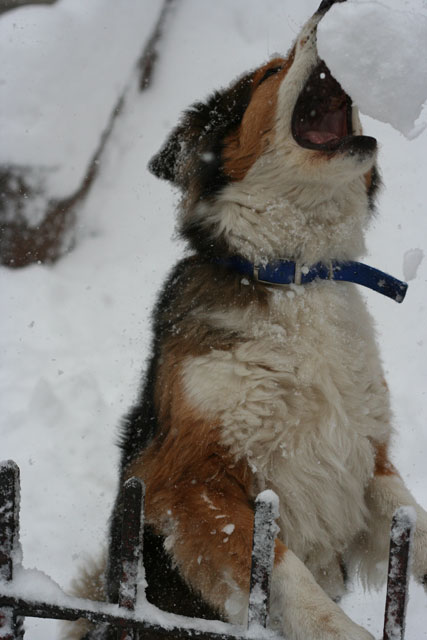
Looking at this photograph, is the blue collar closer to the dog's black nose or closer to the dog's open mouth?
the dog's open mouth

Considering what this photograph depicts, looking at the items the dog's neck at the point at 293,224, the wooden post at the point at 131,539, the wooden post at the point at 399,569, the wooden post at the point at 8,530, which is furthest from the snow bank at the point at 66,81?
the wooden post at the point at 399,569

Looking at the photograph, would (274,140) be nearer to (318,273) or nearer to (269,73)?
(269,73)

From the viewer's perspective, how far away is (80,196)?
6.42 meters

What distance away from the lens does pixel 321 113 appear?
2.54m

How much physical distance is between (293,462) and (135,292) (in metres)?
3.99

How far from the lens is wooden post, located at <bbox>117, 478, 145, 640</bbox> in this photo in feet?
5.12

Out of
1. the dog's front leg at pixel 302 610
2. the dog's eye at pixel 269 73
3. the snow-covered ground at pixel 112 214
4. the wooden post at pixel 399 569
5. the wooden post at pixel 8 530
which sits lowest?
the snow-covered ground at pixel 112 214

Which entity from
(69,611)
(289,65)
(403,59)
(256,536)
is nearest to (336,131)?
(289,65)

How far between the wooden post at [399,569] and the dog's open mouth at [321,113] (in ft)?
4.35

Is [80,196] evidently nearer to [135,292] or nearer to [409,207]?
[135,292]

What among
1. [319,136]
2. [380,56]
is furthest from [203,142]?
[380,56]

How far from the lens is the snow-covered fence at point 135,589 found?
1505mm

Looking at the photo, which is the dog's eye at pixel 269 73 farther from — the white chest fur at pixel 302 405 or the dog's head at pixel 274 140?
the white chest fur at pixel 302 405

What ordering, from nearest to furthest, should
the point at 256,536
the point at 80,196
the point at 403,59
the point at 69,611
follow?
the point at 256,536, the point at 69,611, the point at 403,59, the point at 80,196
